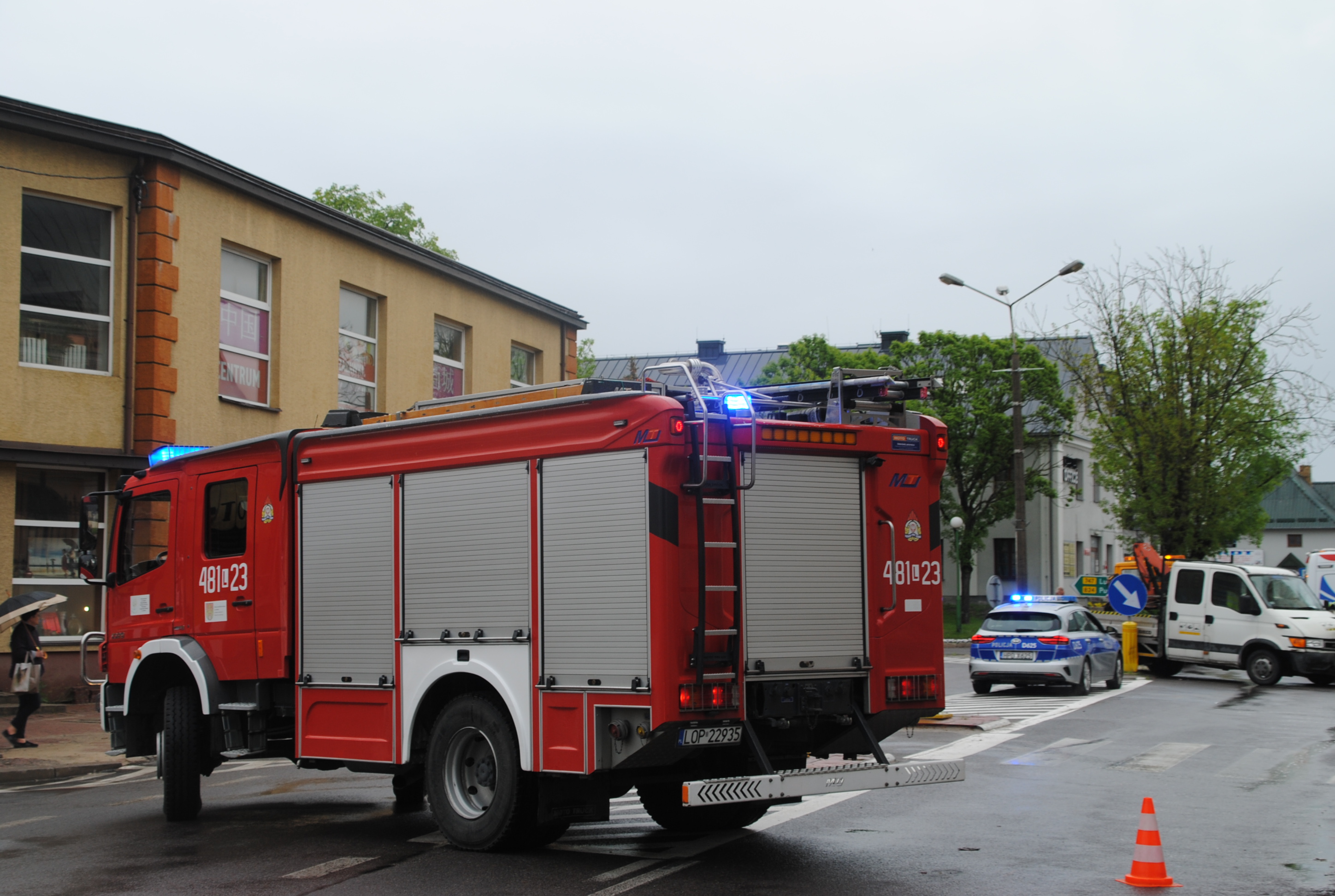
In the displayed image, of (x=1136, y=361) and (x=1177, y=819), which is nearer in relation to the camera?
(x=1177, y=819)

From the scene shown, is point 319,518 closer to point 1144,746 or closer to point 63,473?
point 1144,746

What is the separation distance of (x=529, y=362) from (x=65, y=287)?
1235 centimetres

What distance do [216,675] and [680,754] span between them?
4.47 m

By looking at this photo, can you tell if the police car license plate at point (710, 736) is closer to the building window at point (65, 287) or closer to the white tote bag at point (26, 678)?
the white tote bag at point (26, 678)

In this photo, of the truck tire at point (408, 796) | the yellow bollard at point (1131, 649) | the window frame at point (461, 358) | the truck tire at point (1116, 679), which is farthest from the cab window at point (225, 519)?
the yellow bollard at point (1131, 649)

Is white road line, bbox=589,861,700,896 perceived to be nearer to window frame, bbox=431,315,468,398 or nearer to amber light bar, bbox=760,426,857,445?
amber light bar, bbox=760,426,857,445

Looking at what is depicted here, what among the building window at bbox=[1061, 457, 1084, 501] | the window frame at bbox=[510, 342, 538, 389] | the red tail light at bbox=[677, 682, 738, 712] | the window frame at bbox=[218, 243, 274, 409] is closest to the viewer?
the red tail light at bbox=[677, 682, 738, 712]

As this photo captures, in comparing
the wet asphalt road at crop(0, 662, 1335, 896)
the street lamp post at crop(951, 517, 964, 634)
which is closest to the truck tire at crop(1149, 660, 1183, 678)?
the wet asphalt road at crop(0, 662, 1335, 896)

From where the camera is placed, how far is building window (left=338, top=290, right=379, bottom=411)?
23891 millimetres

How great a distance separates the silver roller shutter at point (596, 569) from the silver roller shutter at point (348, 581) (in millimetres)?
1561

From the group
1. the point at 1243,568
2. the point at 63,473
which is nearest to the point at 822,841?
the point at 63,473

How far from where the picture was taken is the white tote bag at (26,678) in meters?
14.8

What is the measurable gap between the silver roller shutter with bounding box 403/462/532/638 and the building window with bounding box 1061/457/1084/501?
48.7m

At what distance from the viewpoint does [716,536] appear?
785 centimetres
